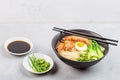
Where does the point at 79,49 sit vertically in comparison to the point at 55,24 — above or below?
below

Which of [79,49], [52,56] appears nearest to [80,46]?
[79,49]

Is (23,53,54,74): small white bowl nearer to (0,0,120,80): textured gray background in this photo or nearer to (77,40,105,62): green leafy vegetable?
(0,0,120,80): textured gray background

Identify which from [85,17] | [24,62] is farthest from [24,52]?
[85,17]

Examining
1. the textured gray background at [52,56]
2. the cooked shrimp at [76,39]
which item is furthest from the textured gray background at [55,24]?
the cooked shrimp at [76,39]

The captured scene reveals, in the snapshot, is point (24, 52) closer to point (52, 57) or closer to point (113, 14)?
point (52, 57)

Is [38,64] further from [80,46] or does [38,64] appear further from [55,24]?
[55,24]

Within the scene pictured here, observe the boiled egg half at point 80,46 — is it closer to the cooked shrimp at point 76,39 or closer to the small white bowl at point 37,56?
the cooked shrimp at point 76,39

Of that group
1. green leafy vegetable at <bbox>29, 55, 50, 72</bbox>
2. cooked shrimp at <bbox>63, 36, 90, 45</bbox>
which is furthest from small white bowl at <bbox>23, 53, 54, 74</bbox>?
cooked shrimp at <bbox>63, 36, 90, 45</bbox>
